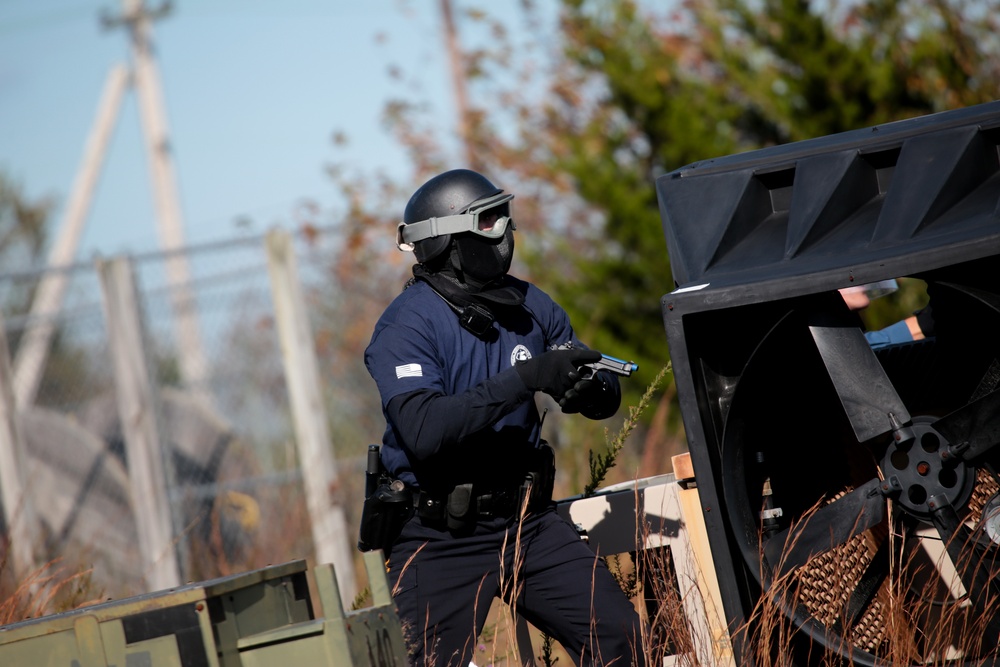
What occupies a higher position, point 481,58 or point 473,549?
point 481,58

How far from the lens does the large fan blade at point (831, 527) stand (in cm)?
324

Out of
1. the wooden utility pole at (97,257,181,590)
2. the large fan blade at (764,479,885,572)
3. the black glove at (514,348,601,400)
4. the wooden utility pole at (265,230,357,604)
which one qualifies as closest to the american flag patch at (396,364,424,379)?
the black glove at (514,348,601,400)

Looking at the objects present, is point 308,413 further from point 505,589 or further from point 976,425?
point 976,425

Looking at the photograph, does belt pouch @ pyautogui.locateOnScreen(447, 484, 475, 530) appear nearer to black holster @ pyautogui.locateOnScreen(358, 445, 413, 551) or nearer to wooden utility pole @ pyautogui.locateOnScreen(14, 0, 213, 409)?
black holster @ pyautogui.locateOnScreen(358, 445, 413, 551)

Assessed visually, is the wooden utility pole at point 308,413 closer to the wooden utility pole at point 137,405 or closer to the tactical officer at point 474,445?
the wooden utility pole at point 137,405

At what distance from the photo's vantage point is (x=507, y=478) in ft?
11.9

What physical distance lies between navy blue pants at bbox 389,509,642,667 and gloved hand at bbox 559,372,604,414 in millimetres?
404

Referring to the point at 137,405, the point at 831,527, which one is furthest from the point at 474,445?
the point at 137,405

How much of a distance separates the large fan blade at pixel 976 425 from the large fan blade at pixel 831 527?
241mm

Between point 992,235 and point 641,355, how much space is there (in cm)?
731

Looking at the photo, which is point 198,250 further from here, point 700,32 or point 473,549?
point 700,32

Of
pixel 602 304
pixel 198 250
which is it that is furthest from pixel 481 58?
pixel 198 250

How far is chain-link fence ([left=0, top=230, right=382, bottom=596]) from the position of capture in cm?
755

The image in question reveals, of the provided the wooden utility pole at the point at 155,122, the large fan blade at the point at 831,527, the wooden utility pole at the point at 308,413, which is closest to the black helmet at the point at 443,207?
the large fan blade at the point at 831,527
